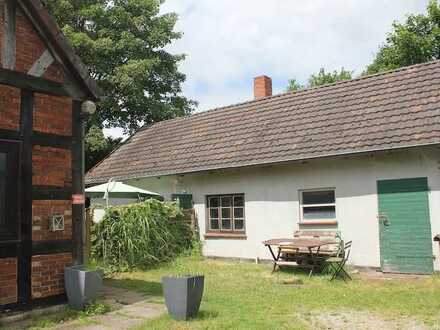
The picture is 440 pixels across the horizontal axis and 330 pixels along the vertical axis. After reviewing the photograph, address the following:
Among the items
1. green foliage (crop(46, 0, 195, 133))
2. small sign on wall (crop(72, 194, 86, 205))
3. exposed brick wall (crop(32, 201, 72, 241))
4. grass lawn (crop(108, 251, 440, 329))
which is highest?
green foliage (crop(46, 0, 195, 133))

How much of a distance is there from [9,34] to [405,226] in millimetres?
9048

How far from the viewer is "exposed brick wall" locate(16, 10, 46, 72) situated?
25.2 ft

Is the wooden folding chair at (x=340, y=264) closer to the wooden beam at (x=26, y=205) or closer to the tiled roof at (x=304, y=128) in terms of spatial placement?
the tiled roof at (x=304, y=128)

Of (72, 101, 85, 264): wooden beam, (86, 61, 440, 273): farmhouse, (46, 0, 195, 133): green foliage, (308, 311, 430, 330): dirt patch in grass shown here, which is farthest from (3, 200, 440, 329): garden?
(46, 0, 195, 133): green foliage

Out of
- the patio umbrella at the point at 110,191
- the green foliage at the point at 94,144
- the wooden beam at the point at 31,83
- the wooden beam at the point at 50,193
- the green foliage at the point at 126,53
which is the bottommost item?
the wooden beam at the point at 50,193

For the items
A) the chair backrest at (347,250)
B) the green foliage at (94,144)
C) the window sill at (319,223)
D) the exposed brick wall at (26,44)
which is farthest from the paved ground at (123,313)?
the green foliage at (94,144)

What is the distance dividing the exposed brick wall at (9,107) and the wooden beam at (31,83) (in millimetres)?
101

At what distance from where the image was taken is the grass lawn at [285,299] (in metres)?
6.96

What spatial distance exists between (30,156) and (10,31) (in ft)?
6.47

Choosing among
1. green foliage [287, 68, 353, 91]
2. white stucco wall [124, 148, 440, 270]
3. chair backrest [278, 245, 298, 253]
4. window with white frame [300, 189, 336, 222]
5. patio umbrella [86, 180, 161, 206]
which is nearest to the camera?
white stucco wall [124, 148, 440, 270]

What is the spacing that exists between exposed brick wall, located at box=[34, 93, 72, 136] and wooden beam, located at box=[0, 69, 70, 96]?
10cm

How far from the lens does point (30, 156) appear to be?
763 cm

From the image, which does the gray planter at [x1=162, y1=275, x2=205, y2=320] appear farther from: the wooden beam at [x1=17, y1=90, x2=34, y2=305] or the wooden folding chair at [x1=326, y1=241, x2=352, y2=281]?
the wooden folding chair at [x1=326, y1=241, x2=352, y2=281]

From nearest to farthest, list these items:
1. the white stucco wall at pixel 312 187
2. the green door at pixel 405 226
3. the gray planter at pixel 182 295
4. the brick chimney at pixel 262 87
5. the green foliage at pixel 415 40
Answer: the gray planter at pixel 182 295 < the green door at pixel 405 226 < the white stucco wall at pixel 312 187 < the brick chimney at pixel 262 87 < the green foliage at pixel 415 40
